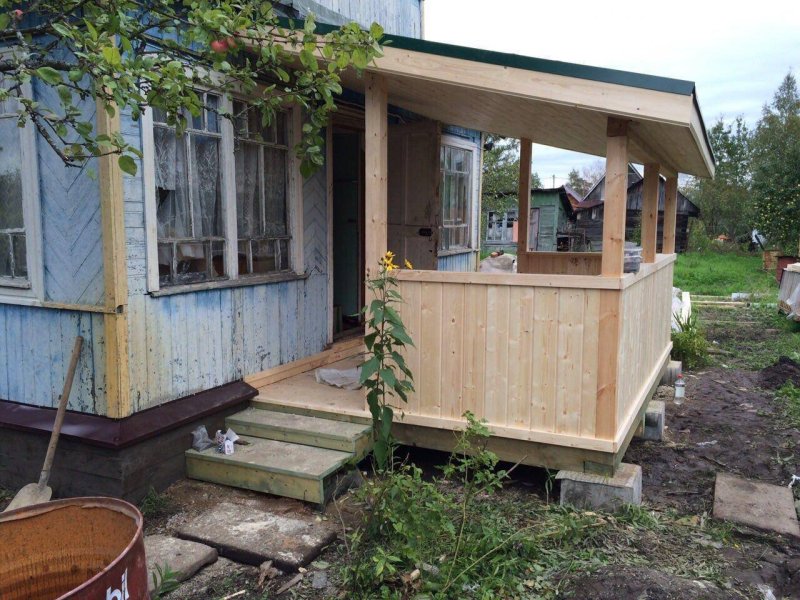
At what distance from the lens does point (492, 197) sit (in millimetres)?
22672

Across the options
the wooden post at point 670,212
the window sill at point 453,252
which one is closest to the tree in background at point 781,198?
the wooden post at point 670,212

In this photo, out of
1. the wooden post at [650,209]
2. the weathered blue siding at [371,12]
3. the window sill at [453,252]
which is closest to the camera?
the weathered blue siding at [371,12]

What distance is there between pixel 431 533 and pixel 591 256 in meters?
4.73

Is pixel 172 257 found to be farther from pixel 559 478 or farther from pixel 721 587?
pixel 721 587

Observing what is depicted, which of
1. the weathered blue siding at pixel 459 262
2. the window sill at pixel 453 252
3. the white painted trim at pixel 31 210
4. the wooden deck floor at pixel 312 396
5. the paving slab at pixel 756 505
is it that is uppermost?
the white painted trim at pixel 31 210

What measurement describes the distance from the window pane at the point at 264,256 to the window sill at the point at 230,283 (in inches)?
2.7

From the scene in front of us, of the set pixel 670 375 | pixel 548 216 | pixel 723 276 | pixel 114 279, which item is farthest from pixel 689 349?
pixel 548 216

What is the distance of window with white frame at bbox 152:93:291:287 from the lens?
3.94m

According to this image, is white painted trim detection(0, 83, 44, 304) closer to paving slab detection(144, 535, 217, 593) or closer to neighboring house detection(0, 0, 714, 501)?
neighboring house detection(0, 0, 714, 501)

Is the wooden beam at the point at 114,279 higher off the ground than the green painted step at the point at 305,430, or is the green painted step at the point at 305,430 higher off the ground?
the wooden beam at the point at 114,279

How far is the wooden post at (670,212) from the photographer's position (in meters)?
6.80

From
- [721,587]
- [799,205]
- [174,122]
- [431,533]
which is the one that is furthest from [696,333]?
[799,205]

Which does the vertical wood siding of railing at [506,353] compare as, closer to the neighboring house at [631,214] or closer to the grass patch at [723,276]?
the grass patch at [723,276]

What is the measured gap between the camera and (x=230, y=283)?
14.3 ft
